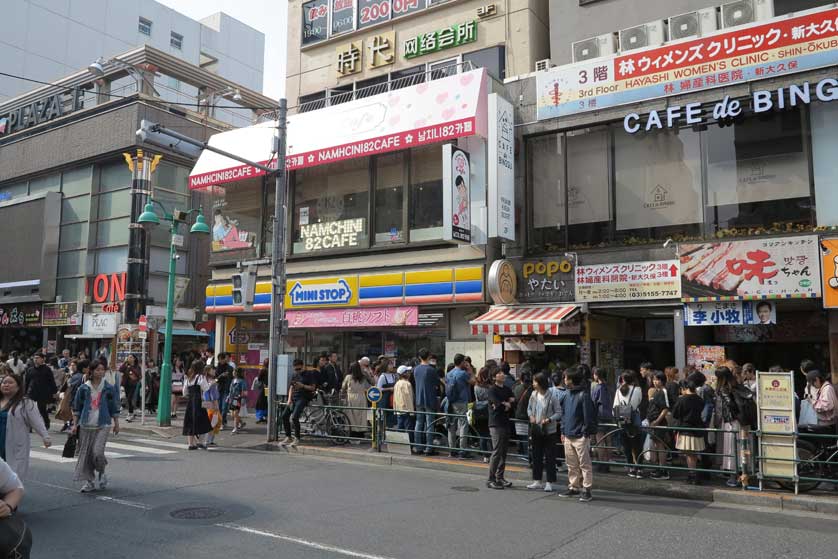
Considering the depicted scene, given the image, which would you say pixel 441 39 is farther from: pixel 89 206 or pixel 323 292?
pixel 89 206

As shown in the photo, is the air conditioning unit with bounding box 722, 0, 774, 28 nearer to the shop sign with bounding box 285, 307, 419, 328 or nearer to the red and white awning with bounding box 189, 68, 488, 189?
the red and white awning with bounding box 189, 68, 488, 189

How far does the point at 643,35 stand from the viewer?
1579 centimetres

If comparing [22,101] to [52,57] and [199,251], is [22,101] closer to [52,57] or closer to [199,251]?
[52,57]

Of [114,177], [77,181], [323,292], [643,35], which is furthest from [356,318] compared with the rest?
[77,181]

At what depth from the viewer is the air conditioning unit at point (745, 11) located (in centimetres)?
1455

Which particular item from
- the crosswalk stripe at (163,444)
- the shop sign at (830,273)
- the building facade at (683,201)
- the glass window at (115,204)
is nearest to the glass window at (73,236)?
the glass window at (115,204)

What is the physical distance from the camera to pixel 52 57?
41625mm

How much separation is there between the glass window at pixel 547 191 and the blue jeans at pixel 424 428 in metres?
5.70

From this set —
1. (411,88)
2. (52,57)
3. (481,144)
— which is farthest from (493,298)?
(52,57)

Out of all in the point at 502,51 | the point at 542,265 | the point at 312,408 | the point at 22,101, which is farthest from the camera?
the point at 22,101

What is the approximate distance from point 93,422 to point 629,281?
11.3 metres

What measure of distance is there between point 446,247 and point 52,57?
121 feet

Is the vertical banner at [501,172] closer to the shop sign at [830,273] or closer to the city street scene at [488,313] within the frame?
the city street scene at [488,313]

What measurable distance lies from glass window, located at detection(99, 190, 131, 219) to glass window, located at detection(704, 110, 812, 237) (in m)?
23.1
